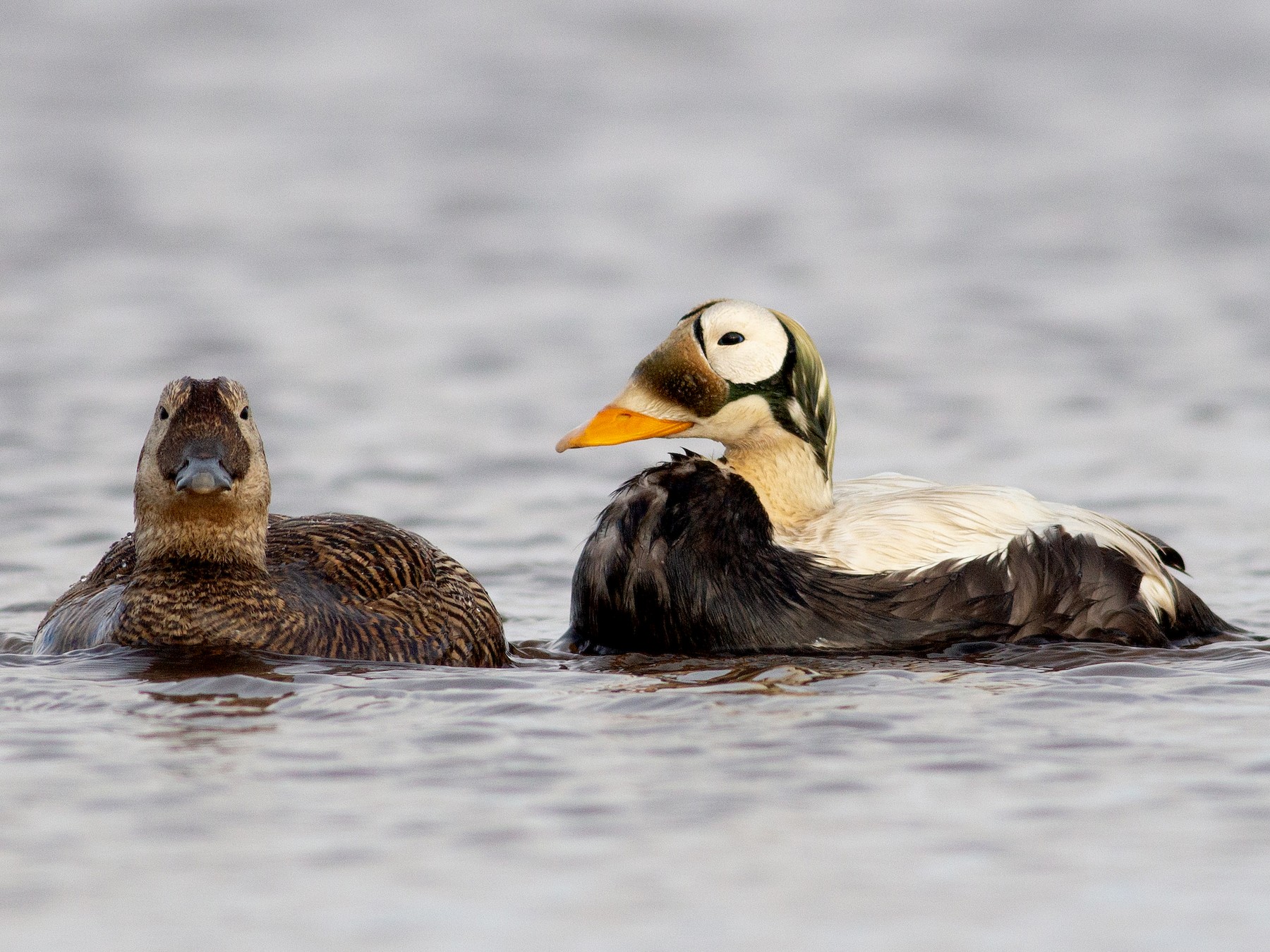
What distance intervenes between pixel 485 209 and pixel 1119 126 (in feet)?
19.2

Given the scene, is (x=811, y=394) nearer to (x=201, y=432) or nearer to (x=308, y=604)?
(x=308, y=604)

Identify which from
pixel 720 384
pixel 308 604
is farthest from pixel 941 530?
pixel 308 604

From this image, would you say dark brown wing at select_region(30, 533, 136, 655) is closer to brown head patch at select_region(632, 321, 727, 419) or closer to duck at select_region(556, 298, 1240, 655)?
duck at select_region(556, 298, 1240, 655)

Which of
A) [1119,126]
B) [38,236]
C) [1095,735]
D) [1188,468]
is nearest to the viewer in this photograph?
[1095,735]

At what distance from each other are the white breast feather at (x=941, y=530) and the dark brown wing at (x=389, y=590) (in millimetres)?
1211

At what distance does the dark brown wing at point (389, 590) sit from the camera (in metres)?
7.47

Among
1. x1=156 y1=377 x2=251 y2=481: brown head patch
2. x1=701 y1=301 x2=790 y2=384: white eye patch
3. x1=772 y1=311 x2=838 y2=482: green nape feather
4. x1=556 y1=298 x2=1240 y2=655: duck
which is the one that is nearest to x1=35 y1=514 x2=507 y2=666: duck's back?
x1=156 y1=377 x2=251 y2=481: brown head patch

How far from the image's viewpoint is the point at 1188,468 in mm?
11133

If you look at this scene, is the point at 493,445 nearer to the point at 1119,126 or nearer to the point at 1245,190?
the point at 1245,190

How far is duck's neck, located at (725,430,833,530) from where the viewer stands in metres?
8.21

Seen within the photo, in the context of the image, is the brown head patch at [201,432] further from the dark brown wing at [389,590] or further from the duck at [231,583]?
the dark brown wing at [389,590]

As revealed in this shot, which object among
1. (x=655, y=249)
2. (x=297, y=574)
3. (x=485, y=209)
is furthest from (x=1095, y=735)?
(x=485, y=209)

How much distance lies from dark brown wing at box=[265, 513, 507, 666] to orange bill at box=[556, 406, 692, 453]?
0.68 m

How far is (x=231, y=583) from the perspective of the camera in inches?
290
